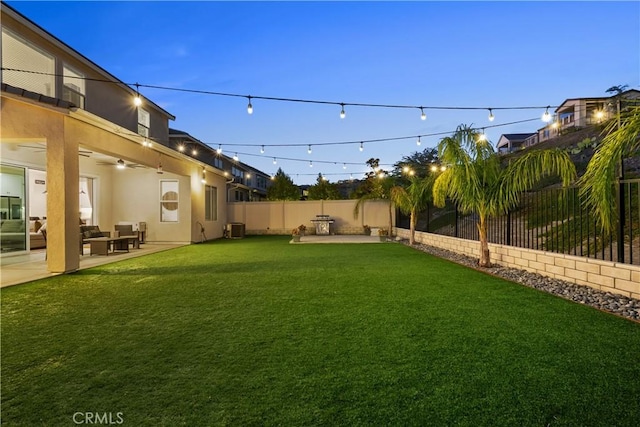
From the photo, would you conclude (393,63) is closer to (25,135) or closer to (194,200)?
(194,200)

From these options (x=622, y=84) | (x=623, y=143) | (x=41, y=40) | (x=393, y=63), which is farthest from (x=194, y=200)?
(x=622, y=84)

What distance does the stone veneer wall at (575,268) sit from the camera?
4.25 meters

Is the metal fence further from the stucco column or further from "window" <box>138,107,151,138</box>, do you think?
"window" <box>138,107,151,138</box>

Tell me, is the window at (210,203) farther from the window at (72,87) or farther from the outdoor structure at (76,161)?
the window at (72,87)

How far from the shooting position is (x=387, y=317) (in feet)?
12.2

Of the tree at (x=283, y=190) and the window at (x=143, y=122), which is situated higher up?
the window at (x=143, y=122)

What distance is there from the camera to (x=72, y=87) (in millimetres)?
9750

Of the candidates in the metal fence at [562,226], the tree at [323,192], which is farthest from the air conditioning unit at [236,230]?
the tree at [323,192]

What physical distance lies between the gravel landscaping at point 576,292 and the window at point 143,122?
12.9 metres

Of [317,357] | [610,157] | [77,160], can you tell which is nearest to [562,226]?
[610,157]

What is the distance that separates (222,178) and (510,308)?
14.7 meters

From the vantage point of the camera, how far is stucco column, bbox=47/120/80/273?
20.7 feet

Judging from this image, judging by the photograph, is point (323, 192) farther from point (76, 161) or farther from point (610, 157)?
point (610, 157)

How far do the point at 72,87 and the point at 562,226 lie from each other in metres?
12.6
